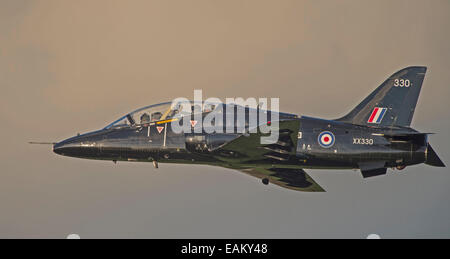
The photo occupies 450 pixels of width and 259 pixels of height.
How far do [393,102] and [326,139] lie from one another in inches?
133

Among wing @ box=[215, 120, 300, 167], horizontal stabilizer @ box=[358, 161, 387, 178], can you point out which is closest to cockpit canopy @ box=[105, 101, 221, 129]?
wing @ box=[215, 120, 300, 167]

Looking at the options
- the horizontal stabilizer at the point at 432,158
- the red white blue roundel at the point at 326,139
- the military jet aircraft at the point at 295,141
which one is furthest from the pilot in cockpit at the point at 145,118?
the horizontal stabilizer at the point at 432,158

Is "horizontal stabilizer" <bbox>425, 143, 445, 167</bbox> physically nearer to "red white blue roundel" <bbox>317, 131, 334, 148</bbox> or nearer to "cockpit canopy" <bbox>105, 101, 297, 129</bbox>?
"red white blue roundel" <bbox>317, 131, 334, 148</bbox>

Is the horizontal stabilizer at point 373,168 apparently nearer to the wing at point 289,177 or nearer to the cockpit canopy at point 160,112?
the wing at point 289,177

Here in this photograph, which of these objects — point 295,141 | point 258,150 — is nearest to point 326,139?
point 295,141

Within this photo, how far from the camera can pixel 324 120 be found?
91.0 feet

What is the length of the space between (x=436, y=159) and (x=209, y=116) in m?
8.65

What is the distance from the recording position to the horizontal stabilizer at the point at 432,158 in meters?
26.9

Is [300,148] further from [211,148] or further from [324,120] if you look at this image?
[211,148]

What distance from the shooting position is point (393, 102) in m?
28.5

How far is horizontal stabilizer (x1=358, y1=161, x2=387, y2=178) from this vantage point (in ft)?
89.2

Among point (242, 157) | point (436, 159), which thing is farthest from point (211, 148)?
point (436, 159)

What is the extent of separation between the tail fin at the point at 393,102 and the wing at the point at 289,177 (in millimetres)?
3496

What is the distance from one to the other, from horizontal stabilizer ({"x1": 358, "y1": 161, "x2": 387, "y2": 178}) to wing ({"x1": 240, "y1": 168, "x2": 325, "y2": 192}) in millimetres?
3943
